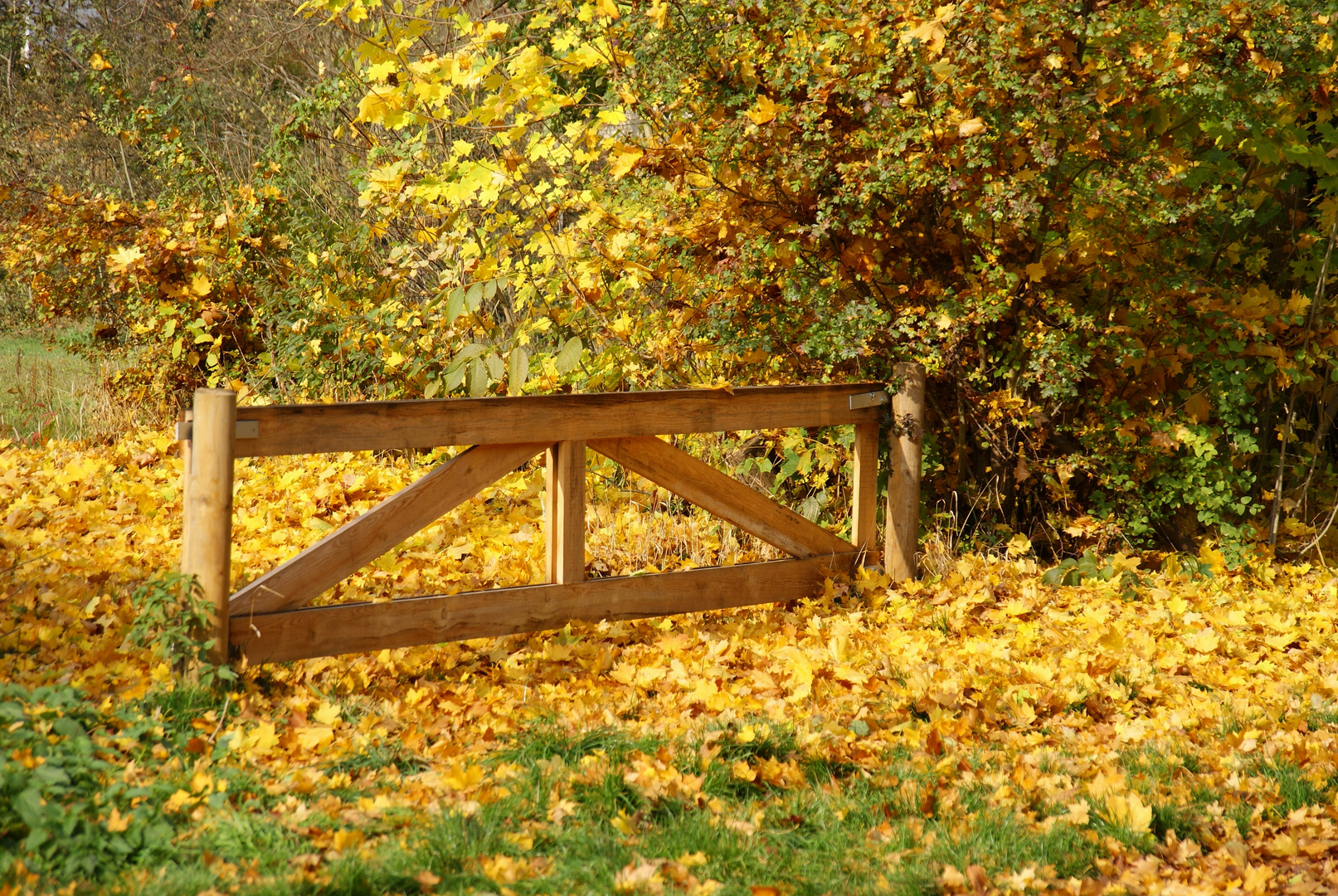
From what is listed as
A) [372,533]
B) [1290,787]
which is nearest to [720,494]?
[372,533]

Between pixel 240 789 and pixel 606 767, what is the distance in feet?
3.34

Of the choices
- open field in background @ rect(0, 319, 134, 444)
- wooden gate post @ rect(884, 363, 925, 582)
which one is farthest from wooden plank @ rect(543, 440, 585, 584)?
open field in background @ rect(0, 319, 134, 444)

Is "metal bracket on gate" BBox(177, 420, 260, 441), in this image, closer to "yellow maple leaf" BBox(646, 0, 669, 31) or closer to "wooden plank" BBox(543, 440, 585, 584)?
"wooden plank" BBox(543, 440, 585, 584)

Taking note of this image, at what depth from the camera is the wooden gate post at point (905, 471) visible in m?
5.19

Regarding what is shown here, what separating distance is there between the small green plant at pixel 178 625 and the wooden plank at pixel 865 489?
2952 millimetres

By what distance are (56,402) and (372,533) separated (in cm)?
616

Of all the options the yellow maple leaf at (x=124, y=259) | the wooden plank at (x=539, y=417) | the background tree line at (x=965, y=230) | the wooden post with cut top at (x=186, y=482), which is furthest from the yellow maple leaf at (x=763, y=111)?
the yellow maple leaf at (x=124, y=259)

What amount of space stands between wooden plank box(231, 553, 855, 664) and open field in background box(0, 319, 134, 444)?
4607mm

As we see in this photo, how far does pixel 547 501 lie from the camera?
4.63 m

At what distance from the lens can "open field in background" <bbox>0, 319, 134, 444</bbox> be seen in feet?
25.5

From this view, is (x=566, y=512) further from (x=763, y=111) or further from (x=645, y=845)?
(x=763, y=111)

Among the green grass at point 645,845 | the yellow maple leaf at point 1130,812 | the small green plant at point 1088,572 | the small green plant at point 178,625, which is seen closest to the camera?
the green grass at point 645,845

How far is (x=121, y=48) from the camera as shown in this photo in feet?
48.7

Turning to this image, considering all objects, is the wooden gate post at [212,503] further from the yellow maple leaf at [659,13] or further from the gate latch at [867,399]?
the gate latch at [867,399]
